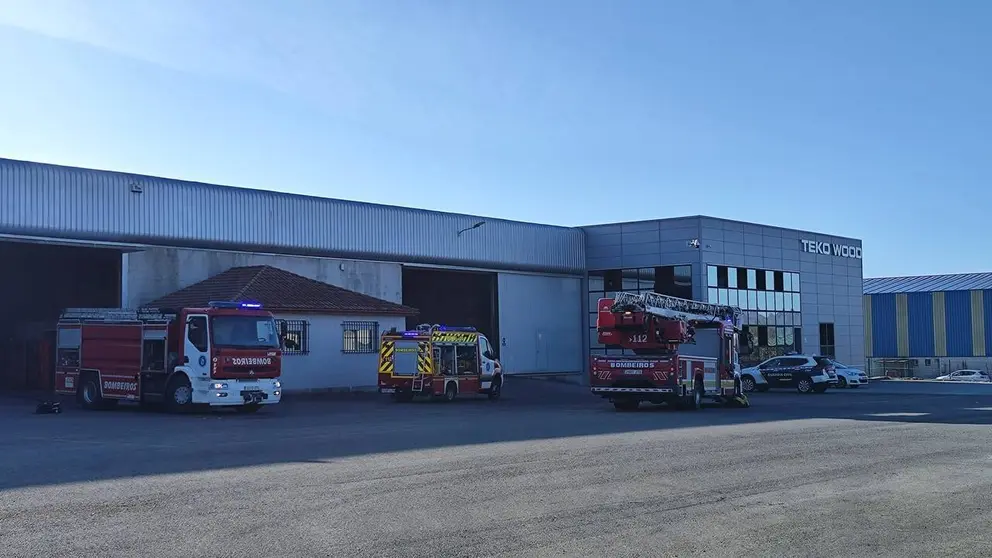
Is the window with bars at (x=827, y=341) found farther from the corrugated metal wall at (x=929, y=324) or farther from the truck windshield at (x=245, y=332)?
the truck windshield at (x=245, y=332)

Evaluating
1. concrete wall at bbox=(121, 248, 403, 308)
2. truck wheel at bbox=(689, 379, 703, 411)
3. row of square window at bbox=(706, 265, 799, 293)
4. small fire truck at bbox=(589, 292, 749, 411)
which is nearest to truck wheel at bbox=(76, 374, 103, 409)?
concrete wall at bbox=(121, 248, 403, 308)

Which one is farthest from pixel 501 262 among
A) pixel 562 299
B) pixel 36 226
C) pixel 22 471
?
pixel 22 471

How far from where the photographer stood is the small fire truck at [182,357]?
25906 mm

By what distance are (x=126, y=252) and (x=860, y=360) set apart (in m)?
42.4

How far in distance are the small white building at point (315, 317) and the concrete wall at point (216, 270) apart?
0.47m

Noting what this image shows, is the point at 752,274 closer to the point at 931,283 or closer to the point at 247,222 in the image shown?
the point at 247,222

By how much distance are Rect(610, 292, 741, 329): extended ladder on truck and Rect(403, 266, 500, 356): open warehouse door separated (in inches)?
634

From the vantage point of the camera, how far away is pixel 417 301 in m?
50.5

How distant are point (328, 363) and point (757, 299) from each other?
24662mm

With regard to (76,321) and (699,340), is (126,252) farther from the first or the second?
(699,340)

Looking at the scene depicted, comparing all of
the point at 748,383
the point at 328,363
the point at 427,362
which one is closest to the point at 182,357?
the point at 427,362

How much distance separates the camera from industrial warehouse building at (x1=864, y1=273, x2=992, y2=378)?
251 feet

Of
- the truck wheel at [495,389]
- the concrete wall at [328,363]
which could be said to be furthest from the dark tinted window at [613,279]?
the truck wheel at [495,389]

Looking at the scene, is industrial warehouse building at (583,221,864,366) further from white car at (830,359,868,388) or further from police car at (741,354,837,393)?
white car at (830,359,868,388)
